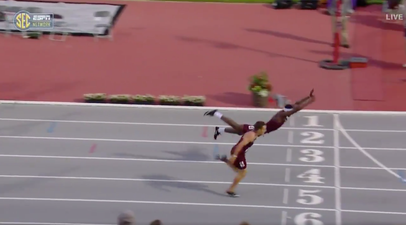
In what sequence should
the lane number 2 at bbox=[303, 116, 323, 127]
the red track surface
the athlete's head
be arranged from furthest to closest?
the red track surface → the lane number 2 at bbox=[303, 116, 323, 127] → the athlete's head

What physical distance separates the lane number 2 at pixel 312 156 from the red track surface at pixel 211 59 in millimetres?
3184

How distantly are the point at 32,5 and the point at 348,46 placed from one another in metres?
12.0

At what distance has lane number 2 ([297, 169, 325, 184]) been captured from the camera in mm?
16844

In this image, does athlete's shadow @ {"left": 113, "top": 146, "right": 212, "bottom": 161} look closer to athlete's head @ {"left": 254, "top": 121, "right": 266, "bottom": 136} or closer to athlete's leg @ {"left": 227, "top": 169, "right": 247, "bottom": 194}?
athlete's leg @ {"left": 227, "top": 169, "right": 247, "bottom": 194}

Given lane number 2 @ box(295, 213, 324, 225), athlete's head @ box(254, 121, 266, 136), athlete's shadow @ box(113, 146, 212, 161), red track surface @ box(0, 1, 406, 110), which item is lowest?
lane number 2 @ box(295, 213, 324, 225)

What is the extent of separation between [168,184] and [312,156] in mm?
3625

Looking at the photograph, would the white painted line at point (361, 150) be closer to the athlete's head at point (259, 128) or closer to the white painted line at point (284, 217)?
the white painted line at point (284, 217)

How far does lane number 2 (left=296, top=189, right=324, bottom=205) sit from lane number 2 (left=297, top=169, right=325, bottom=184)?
485 mm

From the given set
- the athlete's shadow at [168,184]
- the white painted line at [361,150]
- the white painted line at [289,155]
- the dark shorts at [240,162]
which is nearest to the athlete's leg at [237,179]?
the dark shorts at [240,162]

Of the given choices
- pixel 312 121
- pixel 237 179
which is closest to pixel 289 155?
pixel 312 121

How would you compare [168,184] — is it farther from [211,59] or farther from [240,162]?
[211,59]

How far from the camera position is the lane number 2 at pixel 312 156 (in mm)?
17891

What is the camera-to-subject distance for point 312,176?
17.1 m

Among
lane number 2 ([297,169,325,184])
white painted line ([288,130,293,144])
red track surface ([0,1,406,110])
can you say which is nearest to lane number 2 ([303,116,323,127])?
white painted line ([288,130,293,144])
